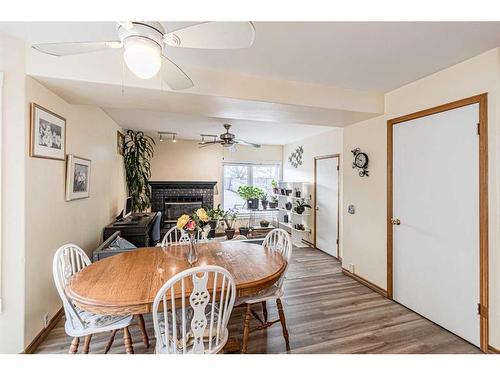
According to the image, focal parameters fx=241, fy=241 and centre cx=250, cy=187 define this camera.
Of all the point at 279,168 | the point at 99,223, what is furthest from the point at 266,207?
the point at 99,223

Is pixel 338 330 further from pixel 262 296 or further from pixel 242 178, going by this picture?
pixel 242 178

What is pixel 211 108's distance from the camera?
280 centimetres

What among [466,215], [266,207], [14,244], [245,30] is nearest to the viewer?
[245,30]

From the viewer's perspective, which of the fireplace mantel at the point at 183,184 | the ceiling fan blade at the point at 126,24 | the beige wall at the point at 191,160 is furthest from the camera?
the beige wall at the point at 191,160

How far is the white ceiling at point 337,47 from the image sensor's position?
1688mm

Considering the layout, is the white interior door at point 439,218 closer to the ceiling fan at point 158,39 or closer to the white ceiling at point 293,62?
the white ceiling at point 293,62

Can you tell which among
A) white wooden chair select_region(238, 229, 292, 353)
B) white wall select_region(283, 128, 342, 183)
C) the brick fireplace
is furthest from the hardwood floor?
the brick fireplace

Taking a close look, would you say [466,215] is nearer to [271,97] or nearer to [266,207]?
[271,97]

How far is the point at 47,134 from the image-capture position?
2146 millimetres


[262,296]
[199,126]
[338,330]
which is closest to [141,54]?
[262,296]

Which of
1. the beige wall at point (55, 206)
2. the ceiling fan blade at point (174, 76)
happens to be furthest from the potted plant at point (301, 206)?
the ceiling fan blade at point (174, 76)

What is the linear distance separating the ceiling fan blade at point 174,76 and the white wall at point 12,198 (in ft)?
4.04

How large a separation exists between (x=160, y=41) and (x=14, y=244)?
1908mm

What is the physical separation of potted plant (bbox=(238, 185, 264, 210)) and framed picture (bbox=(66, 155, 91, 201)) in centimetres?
372
